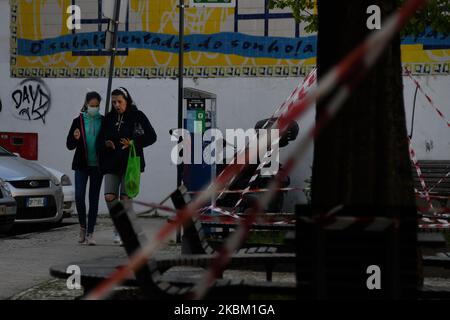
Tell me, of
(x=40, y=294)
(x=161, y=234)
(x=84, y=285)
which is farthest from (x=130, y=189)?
(x=161, y=234)

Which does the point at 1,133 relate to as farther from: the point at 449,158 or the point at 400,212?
the point at 400,212

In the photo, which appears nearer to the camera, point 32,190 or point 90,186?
point 90,186

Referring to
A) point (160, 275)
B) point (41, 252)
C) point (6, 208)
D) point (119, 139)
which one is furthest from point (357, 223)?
point (6, 208)

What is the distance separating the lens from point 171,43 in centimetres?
1587

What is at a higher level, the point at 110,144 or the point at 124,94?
the point at 124,94

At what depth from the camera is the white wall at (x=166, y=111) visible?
14906 millimetres

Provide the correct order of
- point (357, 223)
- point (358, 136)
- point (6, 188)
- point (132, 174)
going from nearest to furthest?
point (357, 223) → point (358, 136) → point (132, 174) → point (6, 188)

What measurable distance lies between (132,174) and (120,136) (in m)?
0.46

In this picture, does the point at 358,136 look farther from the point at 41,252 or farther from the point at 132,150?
the point at 41,252

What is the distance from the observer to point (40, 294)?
679cm

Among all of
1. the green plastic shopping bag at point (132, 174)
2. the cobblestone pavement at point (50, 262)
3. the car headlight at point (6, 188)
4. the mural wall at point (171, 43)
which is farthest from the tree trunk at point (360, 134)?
the mural wall at point (171, 43)

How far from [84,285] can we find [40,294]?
7.11 ft

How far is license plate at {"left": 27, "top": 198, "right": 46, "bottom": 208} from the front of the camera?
11.7 metres
